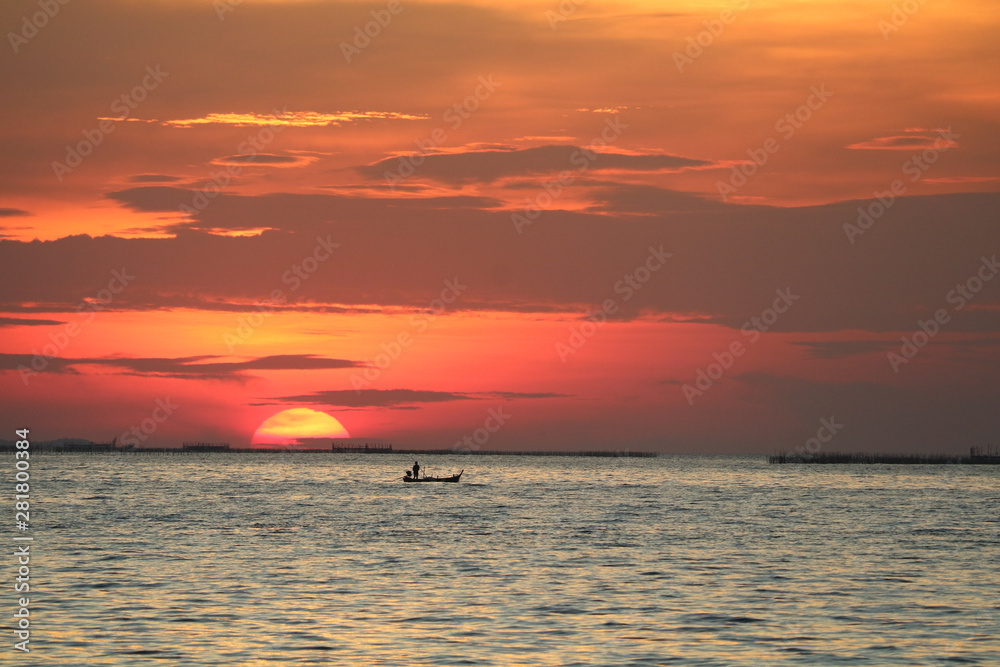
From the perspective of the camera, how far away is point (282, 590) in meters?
38.5

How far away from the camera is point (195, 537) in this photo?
58219 millimetres

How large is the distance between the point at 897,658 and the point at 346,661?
13887 mm

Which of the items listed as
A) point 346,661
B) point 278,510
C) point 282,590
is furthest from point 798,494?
point 346,661

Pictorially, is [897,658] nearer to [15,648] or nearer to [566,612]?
[566,612]

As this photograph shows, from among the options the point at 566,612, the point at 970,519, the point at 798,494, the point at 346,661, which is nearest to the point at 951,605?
the point at 566,612

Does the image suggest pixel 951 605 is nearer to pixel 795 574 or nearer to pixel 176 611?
pixel 795 574

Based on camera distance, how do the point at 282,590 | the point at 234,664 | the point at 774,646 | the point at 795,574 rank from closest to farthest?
1. the point at 234,664
2. the point at 774,646
3. the point at 282,590
4. the point at 795,574

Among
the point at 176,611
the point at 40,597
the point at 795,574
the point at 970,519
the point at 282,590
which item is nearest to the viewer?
the point at 176,611

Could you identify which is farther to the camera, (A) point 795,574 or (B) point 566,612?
(A) point 795,574

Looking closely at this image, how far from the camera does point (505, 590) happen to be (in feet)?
128

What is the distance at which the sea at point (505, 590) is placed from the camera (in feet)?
94.2

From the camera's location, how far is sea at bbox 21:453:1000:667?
28.7 m

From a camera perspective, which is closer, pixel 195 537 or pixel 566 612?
pixel 566 612

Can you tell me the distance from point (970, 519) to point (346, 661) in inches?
2540
